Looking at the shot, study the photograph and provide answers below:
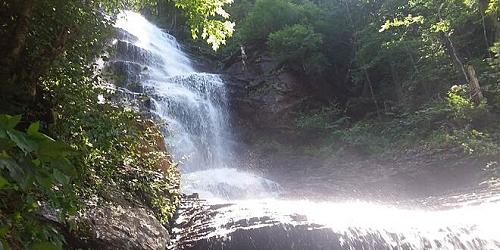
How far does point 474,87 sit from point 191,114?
9.43m

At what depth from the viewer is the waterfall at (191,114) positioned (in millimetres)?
11961

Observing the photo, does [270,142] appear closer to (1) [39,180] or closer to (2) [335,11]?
(2) [335,11]

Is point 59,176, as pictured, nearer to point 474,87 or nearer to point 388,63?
point 474,87

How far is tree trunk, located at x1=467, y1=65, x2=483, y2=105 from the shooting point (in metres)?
13.2

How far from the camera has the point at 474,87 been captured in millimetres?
13305

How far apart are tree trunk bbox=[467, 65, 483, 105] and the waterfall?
6.90m

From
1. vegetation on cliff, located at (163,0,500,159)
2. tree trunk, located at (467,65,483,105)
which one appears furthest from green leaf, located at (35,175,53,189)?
tree trunk, located at (467,65,483,105)

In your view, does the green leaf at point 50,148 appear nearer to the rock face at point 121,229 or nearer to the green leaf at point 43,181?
the green leaf at point 43,181

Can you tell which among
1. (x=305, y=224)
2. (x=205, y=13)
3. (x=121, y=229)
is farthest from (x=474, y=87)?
(x=121, y=229)

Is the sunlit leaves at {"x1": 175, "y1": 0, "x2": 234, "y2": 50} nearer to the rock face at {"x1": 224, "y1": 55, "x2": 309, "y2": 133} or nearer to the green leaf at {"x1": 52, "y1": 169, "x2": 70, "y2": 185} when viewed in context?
the green leaf at {"x1": 52, "y1": 169, "x2": 70, "y2": 185}

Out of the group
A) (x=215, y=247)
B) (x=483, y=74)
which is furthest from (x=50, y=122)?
(x=483, y=74)

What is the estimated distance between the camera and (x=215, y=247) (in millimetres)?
5246

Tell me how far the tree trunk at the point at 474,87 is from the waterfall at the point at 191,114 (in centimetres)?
690

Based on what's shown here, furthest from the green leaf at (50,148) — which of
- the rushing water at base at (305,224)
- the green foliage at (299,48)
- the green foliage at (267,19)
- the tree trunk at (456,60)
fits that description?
the green foliage at (267,19)
